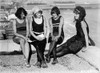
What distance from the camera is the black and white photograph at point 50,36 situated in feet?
16.9

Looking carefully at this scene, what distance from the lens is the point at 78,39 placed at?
576cm

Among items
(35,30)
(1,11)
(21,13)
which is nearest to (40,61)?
(35,30)

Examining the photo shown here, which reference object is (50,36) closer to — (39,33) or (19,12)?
(39,33)

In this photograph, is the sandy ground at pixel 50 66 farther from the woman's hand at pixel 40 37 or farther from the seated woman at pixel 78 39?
the woman's hand at pixel 40 37

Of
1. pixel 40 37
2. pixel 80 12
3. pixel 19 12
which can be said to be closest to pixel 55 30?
pixel 40 37

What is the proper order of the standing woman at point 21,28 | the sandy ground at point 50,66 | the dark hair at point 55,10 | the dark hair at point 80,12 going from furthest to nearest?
1. the dark hair at point 80,12
2. the dark hair at point 55,10
3. the standing woman at point 21,28
4. the sandy ground at point 50,66

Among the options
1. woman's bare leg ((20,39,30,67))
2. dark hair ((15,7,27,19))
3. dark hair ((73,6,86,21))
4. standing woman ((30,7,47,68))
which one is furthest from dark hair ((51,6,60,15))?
woman's bare leg ((20,39,30,67))

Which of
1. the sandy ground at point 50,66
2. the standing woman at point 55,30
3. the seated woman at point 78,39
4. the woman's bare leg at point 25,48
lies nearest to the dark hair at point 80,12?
the seated woman at point 78,39

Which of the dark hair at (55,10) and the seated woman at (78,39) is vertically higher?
the dark hair at (55,10)

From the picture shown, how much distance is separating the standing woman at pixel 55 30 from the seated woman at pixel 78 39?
146 millimetres

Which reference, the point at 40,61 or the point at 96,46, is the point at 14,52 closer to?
the point at 40,61

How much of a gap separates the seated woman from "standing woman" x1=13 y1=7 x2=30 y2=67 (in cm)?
61

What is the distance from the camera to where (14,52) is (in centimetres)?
601

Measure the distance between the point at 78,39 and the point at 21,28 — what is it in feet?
4.18
